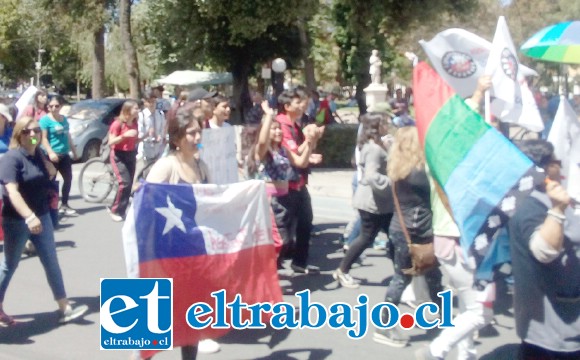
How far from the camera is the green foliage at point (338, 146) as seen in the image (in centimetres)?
1819

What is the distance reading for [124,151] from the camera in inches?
445

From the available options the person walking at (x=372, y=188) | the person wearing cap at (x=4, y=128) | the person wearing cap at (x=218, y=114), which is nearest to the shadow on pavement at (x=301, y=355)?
the person walking at (x=372, y=188)

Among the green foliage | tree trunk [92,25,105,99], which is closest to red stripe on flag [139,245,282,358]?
the green foliage

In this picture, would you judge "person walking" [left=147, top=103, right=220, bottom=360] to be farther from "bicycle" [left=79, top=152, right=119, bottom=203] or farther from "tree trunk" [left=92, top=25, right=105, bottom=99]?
"tree trunk" [left=92, top=25, right=105, bottom=99]

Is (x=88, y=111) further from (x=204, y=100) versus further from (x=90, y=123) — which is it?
(x=204, y=100)

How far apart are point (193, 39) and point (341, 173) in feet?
29.0

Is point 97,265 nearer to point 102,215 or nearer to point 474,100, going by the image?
point 102,215

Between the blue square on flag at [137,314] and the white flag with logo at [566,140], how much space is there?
2429 millimetres

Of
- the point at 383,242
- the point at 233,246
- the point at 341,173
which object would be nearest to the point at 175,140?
the point at 233,246

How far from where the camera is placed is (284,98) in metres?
7.48

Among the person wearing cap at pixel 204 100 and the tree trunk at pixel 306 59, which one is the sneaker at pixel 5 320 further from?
the tree trunk at pixel 306 59

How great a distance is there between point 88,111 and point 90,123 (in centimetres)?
70

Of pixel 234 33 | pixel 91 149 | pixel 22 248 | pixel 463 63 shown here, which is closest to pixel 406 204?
pixel 463 63

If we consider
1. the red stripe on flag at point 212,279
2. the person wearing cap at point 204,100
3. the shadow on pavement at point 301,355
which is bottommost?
the shadow on pavement at point 301,355
